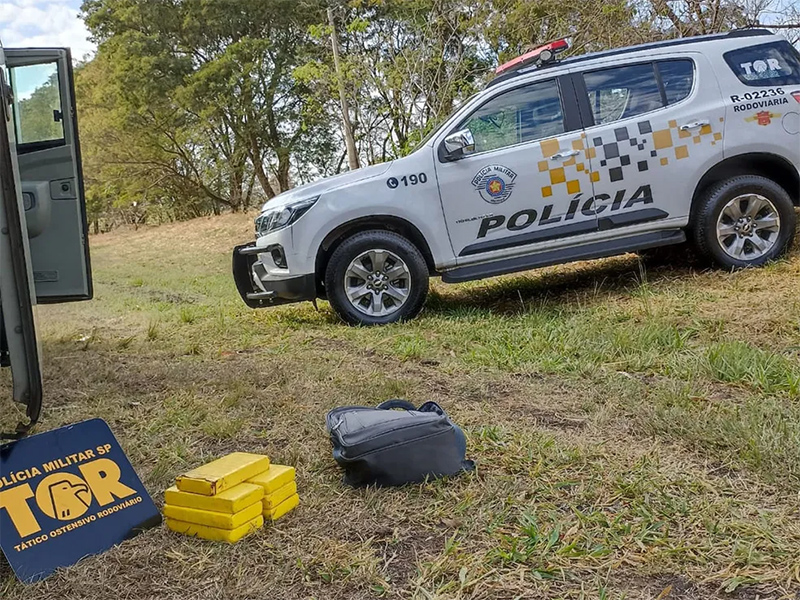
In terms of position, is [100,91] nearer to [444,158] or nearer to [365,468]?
[444,158]

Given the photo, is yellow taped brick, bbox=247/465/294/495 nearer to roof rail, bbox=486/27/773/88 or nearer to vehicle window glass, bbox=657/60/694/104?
roof rail, bbox=486/27/773/88

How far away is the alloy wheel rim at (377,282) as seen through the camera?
532cm

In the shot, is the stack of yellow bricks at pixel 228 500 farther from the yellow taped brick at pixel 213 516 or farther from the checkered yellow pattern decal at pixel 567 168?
the checkered yellow pattern decal at pixel 567 168

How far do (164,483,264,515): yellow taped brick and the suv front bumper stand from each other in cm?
318

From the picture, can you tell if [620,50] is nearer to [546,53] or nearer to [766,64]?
[546,53]

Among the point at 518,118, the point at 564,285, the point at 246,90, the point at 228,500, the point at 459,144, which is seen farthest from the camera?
the point at 246,90

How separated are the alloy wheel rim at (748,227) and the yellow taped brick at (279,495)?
443 centimetres

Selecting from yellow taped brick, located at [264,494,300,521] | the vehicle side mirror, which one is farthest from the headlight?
yellow taped brick, located at [264,494,300,521]

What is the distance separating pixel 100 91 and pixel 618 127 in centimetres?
2317

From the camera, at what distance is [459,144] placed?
17.2 ft

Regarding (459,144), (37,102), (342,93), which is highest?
(342,93)

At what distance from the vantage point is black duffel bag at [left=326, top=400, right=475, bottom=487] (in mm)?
2393

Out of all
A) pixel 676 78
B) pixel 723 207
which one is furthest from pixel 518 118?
pixel 723 207

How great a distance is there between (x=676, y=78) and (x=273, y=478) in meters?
4.81
